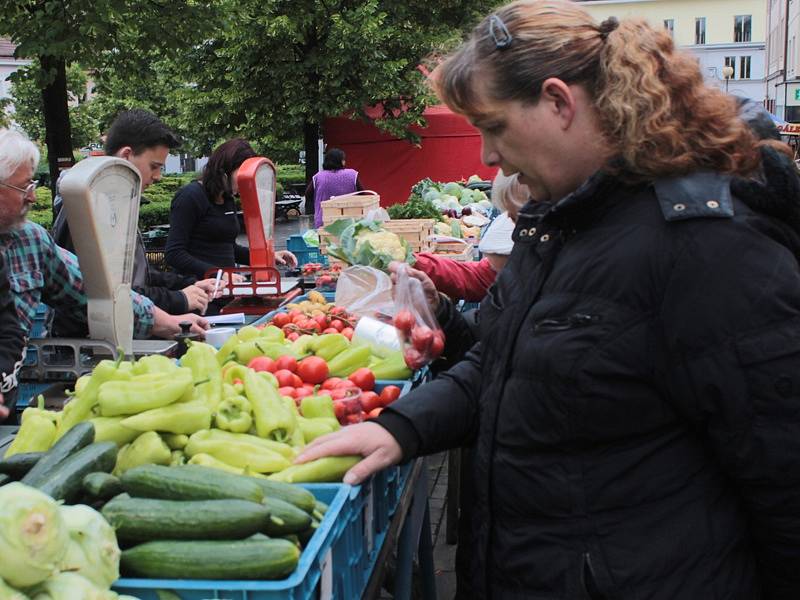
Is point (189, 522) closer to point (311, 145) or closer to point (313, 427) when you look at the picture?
point (313, 427)

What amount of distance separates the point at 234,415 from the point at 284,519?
0.63 m

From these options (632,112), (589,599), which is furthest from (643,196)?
(589,599)

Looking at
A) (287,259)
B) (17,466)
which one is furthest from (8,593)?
(287,259)

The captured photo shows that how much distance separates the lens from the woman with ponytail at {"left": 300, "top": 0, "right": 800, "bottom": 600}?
1580mm

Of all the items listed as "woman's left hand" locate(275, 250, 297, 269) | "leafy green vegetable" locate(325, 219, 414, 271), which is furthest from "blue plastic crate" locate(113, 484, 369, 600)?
"woman's left hand" locate(275, 250, 297, 269)

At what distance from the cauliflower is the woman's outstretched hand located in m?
2.91

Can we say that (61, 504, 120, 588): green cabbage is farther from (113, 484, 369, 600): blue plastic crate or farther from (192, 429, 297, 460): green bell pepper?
(192, 429, 297, 460): green bell pepper

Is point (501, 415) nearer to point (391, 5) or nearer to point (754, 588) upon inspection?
point (754, 588)

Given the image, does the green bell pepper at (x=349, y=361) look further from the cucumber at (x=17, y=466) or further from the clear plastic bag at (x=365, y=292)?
the cucumber at (x=17, y=466)

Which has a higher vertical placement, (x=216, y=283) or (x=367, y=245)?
(x=367, y=245)

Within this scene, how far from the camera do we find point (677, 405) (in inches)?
65.8

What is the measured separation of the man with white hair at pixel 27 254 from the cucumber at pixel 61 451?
136 cm

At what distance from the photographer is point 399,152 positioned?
18250mm

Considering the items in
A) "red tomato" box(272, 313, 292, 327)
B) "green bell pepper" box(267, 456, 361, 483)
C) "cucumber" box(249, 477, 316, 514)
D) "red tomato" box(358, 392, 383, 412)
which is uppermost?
"cucumber" box(249, 477, 316, 514)
